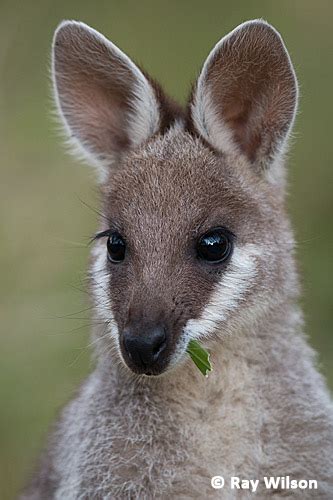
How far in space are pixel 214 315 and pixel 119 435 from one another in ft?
2.60

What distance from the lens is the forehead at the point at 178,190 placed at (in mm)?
6941

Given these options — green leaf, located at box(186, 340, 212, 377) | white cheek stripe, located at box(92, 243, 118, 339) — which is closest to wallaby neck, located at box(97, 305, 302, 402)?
green leaf, located at box(186, 340, 212, 377)

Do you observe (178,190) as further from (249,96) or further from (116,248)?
(249,96)

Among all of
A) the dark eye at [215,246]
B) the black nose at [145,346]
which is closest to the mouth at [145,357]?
the black nose at [145,346]

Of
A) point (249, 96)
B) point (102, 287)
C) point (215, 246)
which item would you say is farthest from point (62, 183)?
point (215, 246)

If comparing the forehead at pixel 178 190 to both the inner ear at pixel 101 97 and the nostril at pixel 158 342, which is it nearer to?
the inner ear at pixel 101 97

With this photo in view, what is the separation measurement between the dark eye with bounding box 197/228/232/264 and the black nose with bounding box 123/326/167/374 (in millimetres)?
542

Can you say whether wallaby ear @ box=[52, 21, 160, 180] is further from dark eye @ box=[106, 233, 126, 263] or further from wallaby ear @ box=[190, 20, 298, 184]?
dark eye @ box=[106, 233, 126, 263]

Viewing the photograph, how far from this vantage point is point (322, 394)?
741 centimetres

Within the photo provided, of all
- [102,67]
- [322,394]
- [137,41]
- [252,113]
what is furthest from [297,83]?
[137,41]

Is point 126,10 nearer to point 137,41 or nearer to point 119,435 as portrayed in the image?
point 137,41

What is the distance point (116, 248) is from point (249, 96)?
44.6 inches

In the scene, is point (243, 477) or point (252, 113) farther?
point (252, 113)

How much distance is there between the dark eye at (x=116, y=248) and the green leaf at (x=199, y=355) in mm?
595
